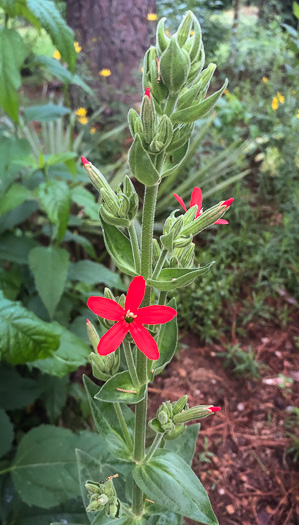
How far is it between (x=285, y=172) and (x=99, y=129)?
1319 mm

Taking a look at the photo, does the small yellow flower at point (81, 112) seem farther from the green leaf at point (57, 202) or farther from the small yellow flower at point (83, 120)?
the green leaf at point (57, 202)

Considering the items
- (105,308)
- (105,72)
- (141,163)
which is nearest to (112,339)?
(105,308)

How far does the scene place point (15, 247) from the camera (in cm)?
144

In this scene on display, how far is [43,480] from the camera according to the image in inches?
44.0

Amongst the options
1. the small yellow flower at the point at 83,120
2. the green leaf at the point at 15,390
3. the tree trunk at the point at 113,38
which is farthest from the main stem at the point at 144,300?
the tree trunk at the point at 113,38

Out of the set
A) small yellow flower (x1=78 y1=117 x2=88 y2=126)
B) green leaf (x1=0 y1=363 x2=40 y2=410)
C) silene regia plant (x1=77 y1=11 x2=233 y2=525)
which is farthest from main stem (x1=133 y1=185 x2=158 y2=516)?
small yellow flower (x1=78 y1=117 x2=88 y2=126)

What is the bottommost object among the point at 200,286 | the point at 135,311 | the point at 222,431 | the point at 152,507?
the point at 222,431

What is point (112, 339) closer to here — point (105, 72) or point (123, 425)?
point (123, 425)

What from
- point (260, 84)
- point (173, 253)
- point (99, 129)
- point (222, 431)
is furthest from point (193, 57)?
point (260, 84)

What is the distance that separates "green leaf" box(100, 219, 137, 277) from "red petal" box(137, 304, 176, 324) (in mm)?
110

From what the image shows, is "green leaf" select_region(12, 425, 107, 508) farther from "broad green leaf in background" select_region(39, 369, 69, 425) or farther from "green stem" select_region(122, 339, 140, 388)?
"green stem" select_region(122, 339, 140, 388)

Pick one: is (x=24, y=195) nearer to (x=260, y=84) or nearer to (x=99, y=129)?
(x=99, y=129)

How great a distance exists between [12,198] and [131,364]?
83cm

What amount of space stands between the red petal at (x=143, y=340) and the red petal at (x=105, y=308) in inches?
1.0
